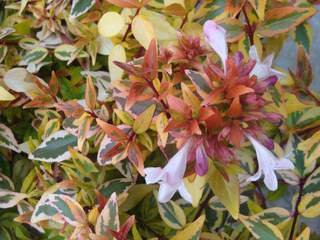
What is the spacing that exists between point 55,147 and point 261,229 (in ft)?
1.30

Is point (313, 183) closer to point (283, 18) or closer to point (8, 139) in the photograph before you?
point (283, 18)

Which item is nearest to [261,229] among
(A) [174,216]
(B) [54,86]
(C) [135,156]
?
(A) [174,216]

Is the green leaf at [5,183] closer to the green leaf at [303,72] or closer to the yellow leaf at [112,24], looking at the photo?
the yellow leaf at [112,24]

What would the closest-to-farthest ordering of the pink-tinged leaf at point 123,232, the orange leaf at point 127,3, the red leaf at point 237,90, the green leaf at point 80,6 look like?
1. the red leaf at point 237,90
2. the pink-tinged leaf at point 123,232
3. the orange leaf at point 127,3
4. the green leaf at point 80,6

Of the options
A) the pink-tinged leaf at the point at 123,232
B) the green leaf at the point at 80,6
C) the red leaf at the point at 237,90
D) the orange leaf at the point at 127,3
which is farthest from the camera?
the green leaf at the point at 80,6

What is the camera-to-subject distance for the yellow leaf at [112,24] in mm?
939

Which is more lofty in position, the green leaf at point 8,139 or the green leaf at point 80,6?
the green leaf at point 80,6

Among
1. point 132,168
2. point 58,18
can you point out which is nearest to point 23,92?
point 58,18

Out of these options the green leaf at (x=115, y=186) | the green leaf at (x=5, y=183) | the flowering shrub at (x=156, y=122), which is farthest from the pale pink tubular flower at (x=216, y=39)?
the green leaf at (x=5, y=183)

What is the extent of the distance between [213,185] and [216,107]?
164 millimetres

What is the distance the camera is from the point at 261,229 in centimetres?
89

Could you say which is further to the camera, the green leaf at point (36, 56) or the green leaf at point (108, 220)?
the green leaf at point (36, 56)

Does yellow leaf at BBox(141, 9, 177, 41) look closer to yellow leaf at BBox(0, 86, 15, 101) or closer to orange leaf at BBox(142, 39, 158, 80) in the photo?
orange leaf at BBox(142, 39, 158, 80)

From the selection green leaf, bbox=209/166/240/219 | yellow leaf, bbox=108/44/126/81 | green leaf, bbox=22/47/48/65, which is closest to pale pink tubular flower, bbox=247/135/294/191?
green leaf, bbox=209/166/240/219
